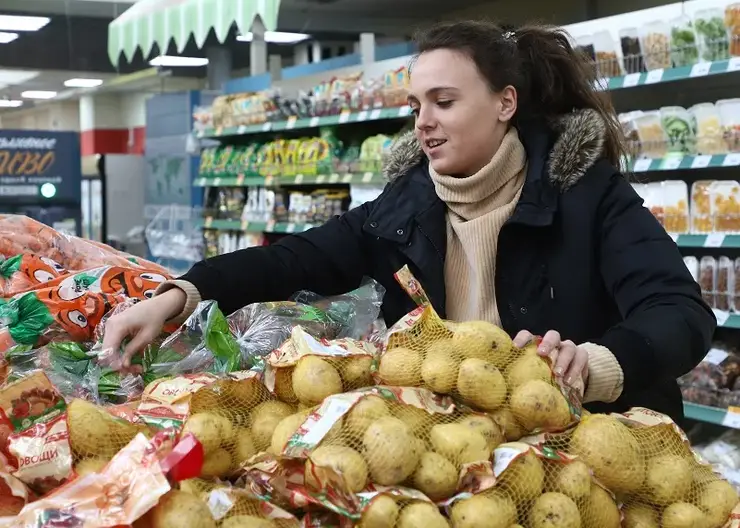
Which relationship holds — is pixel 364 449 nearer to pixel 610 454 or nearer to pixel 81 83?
pixel 610 454

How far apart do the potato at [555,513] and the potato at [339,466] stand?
0.21 m

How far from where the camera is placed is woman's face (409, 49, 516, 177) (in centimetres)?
184

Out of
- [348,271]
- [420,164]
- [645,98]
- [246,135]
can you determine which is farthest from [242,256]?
[246,135]

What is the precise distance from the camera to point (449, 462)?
3.60 ft

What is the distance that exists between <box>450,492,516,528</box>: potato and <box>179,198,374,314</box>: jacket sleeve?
88 cm

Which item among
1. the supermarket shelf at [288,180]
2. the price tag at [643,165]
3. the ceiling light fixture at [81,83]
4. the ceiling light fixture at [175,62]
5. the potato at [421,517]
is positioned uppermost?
the ceiling light fixture at [175,62]

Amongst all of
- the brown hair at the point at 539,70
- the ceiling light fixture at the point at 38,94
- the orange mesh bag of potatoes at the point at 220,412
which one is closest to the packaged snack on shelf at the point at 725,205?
the brown hair at the point at 539,70

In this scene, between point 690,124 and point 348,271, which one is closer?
point 348,271

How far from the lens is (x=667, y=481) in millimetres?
1182

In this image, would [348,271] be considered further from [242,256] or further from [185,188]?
[185,188]

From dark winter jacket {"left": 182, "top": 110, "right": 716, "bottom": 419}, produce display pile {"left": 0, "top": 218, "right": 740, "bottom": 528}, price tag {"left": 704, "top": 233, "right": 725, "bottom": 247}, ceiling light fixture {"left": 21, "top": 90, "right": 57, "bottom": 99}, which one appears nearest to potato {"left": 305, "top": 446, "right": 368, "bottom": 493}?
produce display pile {"left": 0, "top": 218, "right": 740, "bottom": 528}

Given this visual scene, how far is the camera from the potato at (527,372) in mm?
1225

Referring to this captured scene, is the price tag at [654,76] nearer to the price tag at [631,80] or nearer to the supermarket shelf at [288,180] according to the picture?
the price tag at [631,80]

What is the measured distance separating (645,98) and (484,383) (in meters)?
3.64
